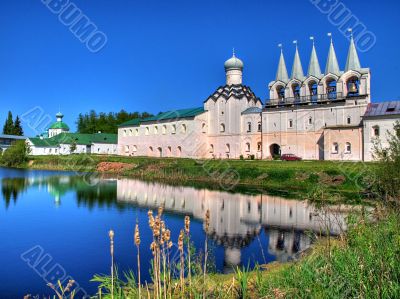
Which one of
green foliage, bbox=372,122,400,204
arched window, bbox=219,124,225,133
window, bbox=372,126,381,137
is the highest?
arched window, bbox=219,124,225,133

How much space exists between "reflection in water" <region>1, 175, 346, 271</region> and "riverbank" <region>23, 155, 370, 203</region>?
1955 millimetres

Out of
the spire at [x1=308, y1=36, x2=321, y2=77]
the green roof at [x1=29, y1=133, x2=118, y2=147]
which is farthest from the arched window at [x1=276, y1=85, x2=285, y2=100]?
the green roof at [x1=29, y1=133, x2=118, y2=147]

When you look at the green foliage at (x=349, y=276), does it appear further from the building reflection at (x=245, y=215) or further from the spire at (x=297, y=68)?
the spire at (x=297, y=68)

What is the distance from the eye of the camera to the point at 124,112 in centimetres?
8988

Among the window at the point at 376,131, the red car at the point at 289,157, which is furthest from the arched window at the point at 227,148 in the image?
the window at the point at 376,131

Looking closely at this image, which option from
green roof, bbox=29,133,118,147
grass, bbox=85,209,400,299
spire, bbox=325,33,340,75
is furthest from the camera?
green roof, bbox=29,133,118,147

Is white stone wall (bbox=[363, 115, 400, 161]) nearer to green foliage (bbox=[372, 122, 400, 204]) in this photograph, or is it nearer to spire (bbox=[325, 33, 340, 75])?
spire (bbox=[325, 33, 340, 75])

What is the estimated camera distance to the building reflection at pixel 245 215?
42.4 ft

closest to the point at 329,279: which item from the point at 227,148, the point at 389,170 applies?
the point at 389,170

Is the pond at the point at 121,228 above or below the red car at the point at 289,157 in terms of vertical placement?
below

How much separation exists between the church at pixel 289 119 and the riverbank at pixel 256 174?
3.29m

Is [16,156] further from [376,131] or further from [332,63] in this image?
[376,131]

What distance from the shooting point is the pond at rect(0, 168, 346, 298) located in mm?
10352

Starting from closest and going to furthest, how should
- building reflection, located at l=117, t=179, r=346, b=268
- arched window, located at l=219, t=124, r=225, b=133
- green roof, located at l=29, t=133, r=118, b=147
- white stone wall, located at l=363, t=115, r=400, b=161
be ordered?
building reflection, located at l=117, t=179, r=346, b=268, white stone wall, located at l=363, t=115, r=400, b=161, arched window, located at l=219, t=124, r=225, b=133, green roof, located at l=29, t=133, r=118, b=147
